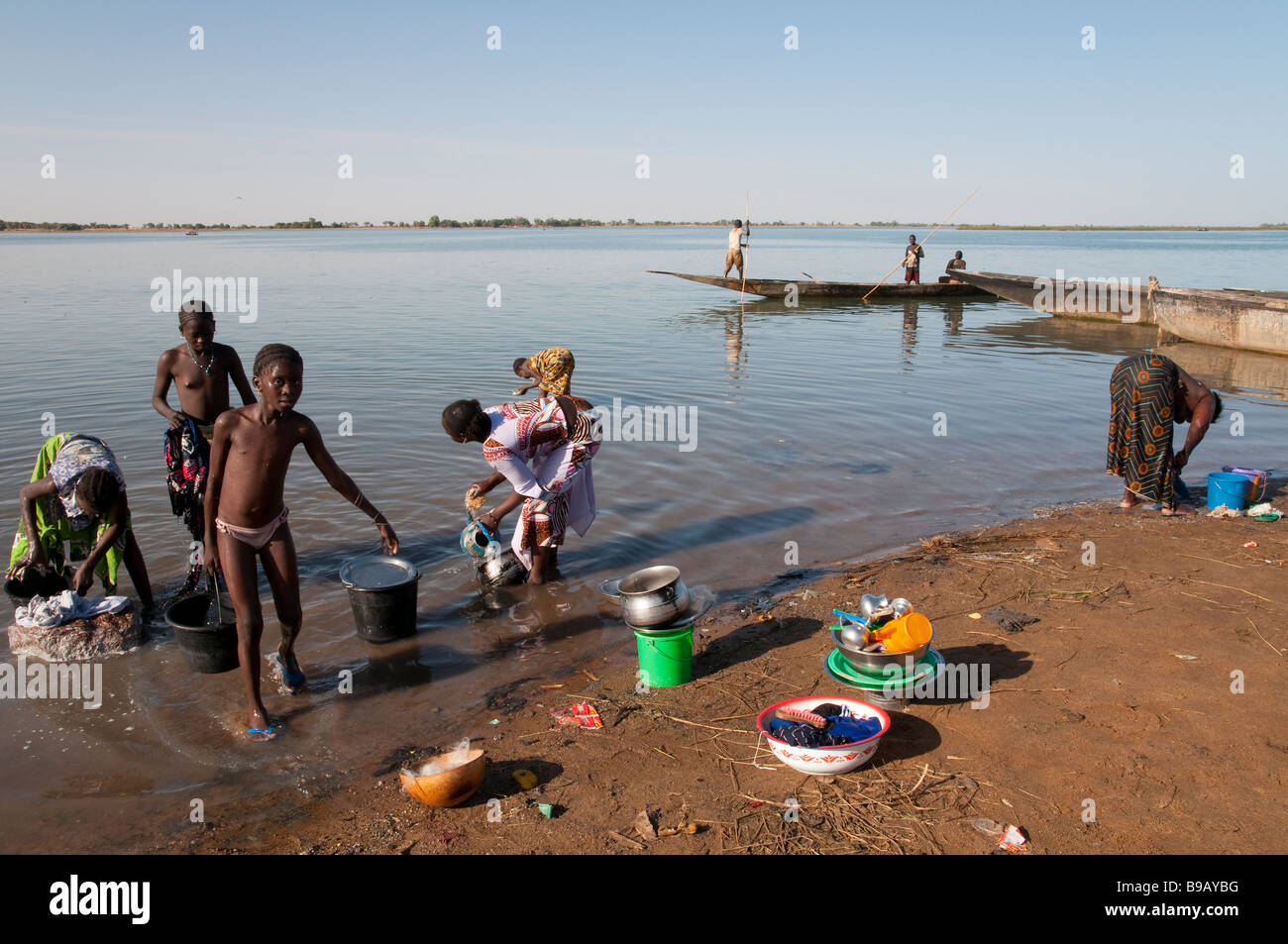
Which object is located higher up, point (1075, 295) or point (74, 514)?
point (1075, 295)

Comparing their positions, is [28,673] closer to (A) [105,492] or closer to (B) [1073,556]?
(A) [105,492]

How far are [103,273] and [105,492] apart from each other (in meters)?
33.0

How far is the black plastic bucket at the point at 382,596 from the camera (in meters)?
5.02

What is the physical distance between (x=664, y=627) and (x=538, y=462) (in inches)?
70.8

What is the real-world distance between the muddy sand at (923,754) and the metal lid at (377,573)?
98 centimetres

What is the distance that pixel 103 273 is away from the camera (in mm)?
32219

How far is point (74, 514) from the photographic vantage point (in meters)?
5.20

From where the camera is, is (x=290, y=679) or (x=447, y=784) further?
(x=290, y=679)

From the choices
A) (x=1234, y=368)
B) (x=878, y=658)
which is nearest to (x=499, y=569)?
(x=878, y=658)

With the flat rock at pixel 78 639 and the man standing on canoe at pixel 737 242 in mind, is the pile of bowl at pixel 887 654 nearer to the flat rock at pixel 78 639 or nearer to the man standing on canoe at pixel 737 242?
the flat rock at pixel 78 639

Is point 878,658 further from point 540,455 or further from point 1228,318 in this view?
point 1228,318

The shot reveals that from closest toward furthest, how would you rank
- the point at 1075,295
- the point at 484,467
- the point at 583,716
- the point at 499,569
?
the point at 583,716, the point at 499,569, the point at 484,467, the point at 1075,295

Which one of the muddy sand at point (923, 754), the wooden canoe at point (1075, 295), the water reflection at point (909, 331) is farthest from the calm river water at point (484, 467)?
the wooden canoe at point (1075, 295)

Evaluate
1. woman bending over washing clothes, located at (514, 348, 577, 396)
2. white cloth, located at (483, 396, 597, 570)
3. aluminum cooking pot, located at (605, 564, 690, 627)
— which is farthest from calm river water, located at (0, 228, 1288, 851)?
woman bending over washing clothes, located at (514, 348, 577, 396)
